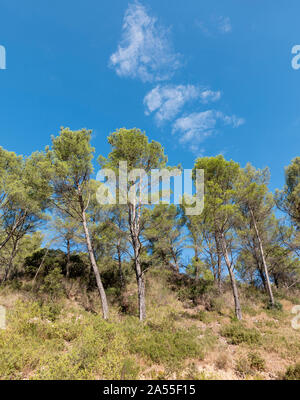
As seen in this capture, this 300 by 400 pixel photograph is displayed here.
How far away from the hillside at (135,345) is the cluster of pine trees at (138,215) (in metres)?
2.00

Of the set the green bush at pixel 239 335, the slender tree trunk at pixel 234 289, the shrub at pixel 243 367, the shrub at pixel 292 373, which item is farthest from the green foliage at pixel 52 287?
the shrub at pixel 292 373

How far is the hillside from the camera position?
4.42 metres

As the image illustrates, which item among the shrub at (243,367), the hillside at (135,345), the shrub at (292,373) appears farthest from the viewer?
the shrub at (243,367)

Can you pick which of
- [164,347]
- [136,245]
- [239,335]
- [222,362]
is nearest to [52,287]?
[136,245]

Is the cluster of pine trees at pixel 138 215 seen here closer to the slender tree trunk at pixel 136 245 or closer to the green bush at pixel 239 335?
the slender tree trunk at pixel 136 245

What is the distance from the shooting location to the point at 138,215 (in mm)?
11188

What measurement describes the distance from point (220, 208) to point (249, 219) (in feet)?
23.4

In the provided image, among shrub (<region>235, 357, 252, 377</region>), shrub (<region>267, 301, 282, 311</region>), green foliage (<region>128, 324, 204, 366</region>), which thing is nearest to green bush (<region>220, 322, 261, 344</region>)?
green foliage (<region>128, 324, 204, 366</region>)

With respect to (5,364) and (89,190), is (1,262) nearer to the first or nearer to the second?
(89,190)

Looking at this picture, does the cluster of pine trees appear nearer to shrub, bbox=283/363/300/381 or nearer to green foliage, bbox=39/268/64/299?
green foliage, bbox=39/268/64/299

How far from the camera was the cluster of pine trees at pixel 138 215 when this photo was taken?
10.6 meters

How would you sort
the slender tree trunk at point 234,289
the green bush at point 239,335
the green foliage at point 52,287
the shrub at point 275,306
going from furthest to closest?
1. the shrub at point 275,306
2. the green foliage at point 52,287
3. the slender tree trunk at point 234,289
4. the green bush at point 239,335

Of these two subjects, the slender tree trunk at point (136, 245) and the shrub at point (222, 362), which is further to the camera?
the slender tree trunk at point (136, 245)

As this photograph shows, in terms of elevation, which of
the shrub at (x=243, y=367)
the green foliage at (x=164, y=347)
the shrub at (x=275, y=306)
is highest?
the green foliage at (x=164, y=347)
